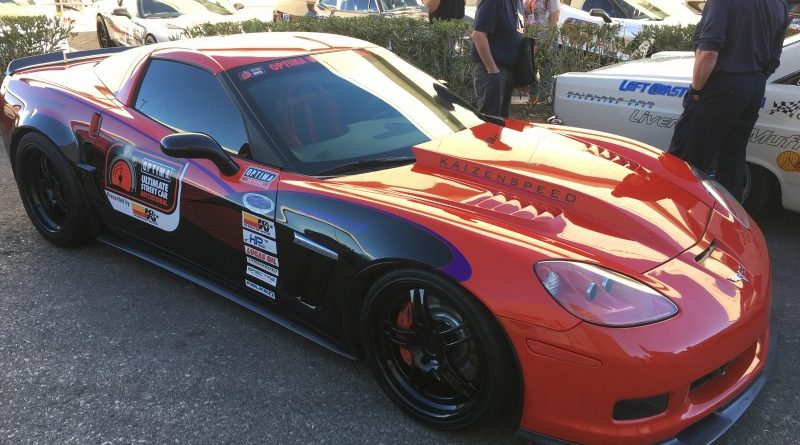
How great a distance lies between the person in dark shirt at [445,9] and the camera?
25.3 ft

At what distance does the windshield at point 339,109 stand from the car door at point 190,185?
139 millimetres

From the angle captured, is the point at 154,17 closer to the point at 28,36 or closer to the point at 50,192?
the point at 28,36

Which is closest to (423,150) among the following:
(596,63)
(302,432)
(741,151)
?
(302,432)

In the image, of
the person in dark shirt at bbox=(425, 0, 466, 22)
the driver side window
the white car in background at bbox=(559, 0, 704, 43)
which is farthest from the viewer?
the white car in background at bbox=(559, 0, 704, 43)

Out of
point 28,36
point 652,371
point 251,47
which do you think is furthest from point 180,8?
point 652,371

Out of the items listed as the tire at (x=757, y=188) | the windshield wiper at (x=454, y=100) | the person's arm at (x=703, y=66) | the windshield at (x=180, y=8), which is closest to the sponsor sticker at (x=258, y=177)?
the windshield wiper at (x=454, y=100)

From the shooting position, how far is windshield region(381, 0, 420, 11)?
10.8m

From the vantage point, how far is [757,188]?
4.24 meters

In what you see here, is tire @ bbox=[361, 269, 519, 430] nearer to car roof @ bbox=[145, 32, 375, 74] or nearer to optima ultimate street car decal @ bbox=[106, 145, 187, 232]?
optima ultimate street car decal @ bbox=[106, 145, 187, 232]

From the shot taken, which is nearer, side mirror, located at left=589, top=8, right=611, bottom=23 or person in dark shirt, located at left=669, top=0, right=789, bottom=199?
person in dark shirt, located at left=669, top=0, right=789, bottom=199

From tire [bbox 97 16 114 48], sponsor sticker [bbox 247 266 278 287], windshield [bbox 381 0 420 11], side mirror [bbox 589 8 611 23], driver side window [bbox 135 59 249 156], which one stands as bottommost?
tire [bbox 97 16 114 48]

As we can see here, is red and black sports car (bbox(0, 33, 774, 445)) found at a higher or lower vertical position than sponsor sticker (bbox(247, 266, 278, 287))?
higher

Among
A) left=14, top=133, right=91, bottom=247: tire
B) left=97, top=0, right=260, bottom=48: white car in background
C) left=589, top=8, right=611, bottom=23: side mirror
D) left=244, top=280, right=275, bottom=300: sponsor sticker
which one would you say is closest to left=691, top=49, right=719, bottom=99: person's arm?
left=244, top=280, right=275, bottom=300: sponsor sticker

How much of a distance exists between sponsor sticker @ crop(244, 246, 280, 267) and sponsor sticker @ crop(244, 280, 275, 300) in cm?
14
